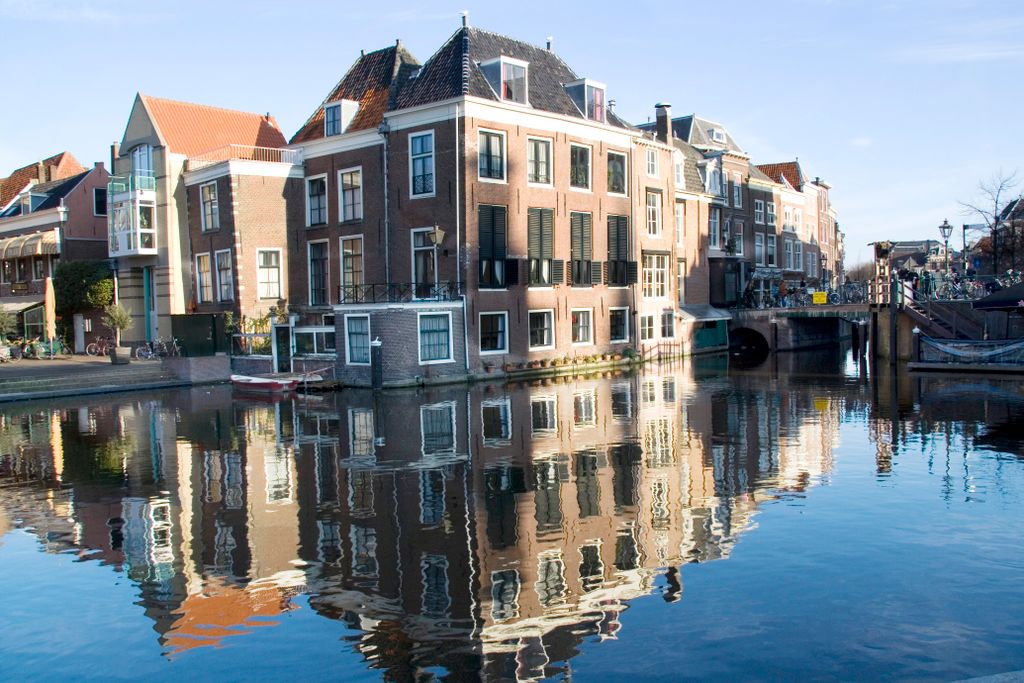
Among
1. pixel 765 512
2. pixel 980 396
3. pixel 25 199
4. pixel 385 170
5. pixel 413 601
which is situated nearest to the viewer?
pixel 413 601

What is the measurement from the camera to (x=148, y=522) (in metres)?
12.8

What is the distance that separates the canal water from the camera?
314 inches

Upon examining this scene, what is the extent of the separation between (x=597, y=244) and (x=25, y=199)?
37.3 m

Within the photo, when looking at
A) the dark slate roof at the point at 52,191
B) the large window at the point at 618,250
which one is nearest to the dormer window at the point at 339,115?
the large window at the point at 618,250

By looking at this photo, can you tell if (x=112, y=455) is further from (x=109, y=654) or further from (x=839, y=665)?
(x=839, y=665)

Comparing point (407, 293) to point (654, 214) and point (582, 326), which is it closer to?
point (582, 326)

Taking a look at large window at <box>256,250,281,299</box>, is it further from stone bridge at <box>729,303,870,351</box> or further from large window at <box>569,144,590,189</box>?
stone bridge at <box>729,303,870,351</box>

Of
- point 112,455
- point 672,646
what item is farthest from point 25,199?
point 672,646

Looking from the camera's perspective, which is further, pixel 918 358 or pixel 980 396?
pixel 918 358

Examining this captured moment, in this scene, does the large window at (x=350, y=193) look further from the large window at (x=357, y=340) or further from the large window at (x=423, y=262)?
the large window at (x=357, y=340)

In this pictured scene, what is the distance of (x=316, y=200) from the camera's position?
38719 millimetres

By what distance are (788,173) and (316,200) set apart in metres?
45.1

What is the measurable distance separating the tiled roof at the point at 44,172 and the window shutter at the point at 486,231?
35.8m

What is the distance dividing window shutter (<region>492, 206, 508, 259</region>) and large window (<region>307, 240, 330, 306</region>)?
8.60 meters
